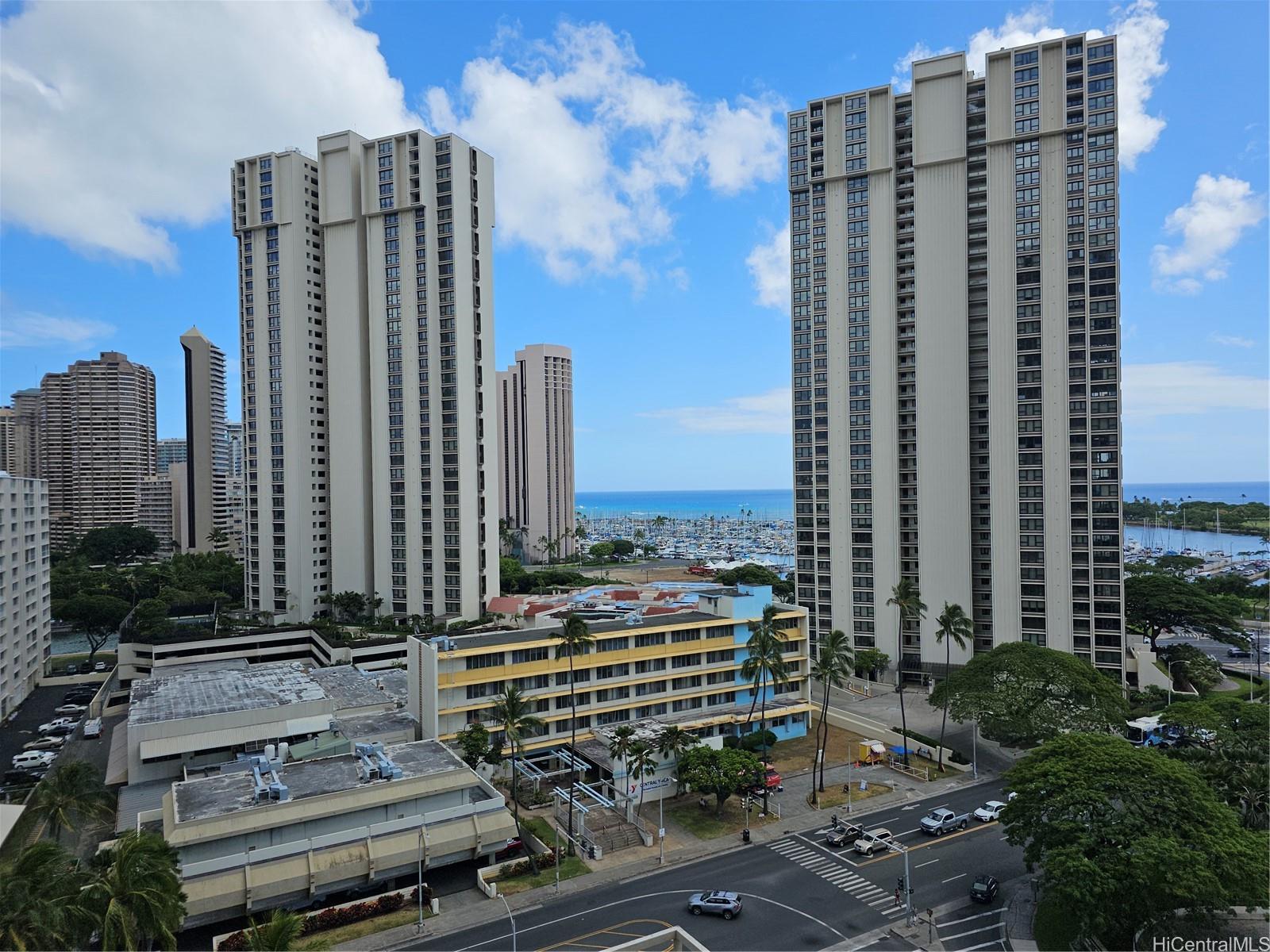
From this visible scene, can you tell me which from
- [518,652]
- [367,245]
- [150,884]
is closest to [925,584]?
[518,652]

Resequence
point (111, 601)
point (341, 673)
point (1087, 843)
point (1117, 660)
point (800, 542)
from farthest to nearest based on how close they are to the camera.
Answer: point (111, 601) → point (800, 542) → point (1117, 660) → point (341, 673) → point (1087, 843)

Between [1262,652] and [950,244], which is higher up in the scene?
[950,244]

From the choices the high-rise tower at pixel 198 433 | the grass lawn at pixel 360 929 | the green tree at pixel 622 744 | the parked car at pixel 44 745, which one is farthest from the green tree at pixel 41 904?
the high-rise tower at pixel 198 433

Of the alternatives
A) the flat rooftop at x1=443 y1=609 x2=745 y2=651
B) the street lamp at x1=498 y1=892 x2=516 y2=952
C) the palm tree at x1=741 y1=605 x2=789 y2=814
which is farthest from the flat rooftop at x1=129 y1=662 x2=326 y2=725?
the palm tree at x1=741 y1=605 x2=789 y2=814

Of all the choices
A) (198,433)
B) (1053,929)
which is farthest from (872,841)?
(198,433)

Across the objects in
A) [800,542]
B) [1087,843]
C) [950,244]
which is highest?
[950,244]

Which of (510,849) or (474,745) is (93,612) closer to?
(474,745)

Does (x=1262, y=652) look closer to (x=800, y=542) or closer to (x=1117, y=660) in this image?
(x=1117, y=660)

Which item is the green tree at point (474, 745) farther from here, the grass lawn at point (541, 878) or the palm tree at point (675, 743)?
the palm tree at point (675, 743)
